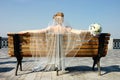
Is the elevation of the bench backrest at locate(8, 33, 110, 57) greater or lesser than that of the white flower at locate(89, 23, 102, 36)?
lesser

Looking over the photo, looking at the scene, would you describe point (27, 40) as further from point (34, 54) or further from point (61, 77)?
point (61, 77)

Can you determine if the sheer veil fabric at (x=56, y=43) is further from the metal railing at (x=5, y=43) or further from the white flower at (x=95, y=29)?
the metal railing at (x=5, y=43)

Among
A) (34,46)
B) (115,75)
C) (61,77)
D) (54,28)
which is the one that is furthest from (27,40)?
(115,75)

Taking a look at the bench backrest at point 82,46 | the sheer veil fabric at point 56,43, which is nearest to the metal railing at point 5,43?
the bench backrest at point 82,46

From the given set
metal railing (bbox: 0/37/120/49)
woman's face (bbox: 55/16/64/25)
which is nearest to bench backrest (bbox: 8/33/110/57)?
woman's face (bbox: 55/16/64/25)

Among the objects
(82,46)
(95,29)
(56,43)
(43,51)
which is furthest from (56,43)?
(95,29)

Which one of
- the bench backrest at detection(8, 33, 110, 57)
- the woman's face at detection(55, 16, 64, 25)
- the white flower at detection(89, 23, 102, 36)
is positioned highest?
the woman's face at detection(55, 16, 64, 25)

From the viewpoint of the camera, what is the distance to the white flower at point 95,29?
7594 mm

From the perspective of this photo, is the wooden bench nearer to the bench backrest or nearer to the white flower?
the bench backrest

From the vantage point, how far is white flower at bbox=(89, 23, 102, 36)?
7.59 metres

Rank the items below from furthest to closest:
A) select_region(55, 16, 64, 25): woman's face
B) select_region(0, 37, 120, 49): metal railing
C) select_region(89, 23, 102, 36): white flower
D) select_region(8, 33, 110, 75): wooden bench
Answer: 1. select_region(0, 37, 120, 49): metal railing
2. select_region(55, 16, 64, 25): woman's face
3. select_region(8, 33, 110, 75): wooden bench
4. select_region(89, 23, 102, 36): white flower

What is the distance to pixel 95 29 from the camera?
7594 millimetres

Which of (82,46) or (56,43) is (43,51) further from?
(82,46)

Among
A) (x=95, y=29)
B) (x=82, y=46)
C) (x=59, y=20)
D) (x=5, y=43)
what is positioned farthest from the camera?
(x=5, y=43)
